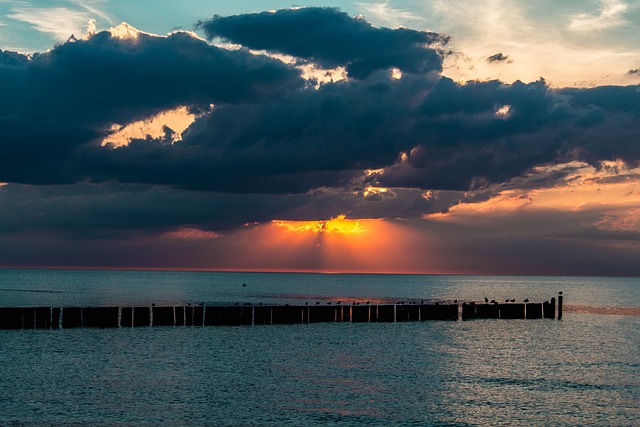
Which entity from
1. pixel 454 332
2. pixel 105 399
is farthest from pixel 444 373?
pixel 454 332

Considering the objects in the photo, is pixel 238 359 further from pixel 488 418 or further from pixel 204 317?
pixel 488 418

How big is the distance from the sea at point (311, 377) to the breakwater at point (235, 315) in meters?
0.94

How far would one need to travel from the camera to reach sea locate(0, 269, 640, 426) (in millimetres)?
33000

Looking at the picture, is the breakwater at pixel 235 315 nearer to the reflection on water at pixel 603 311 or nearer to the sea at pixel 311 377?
the sea at pixel 311 377

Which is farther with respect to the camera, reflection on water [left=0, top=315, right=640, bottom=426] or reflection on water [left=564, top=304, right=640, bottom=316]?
reflection on water [left=564, top=304, right=640, bottom=316]

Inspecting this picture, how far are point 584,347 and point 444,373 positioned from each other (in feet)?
66.4

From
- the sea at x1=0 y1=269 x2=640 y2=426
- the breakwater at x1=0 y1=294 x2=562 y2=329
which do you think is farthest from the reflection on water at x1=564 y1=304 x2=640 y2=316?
the sea at x1=0 y1=269 x2=640 y2=426

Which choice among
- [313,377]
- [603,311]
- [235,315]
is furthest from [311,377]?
[603,311]

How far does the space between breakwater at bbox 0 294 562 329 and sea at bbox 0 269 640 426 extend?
941mm

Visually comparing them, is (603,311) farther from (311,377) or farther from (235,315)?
(311,377)

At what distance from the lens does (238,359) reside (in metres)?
49.6

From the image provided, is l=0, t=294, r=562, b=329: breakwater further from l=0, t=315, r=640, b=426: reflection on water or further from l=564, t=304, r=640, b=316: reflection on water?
l=564, t=304, r=640, b=316: reflection on water

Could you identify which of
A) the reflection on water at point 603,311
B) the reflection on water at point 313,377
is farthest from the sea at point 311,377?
the reflection on water at point 603,311

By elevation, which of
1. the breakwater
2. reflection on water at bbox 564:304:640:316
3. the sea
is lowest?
reflection on water at bbox 564:304:640:316
